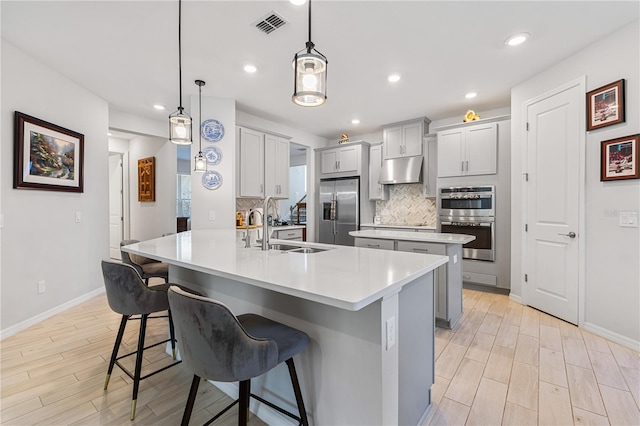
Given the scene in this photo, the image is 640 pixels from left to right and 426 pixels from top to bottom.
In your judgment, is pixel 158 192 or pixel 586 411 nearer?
pixel 586 411

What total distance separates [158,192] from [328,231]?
127 inches

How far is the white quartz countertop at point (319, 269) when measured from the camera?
996 mm

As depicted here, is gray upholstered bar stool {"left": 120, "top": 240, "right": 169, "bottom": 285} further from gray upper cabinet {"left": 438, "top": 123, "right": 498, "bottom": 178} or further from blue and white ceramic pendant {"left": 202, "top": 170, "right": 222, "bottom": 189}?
gray upper cabinet {"left": 438, "top": 123, "right": 498, "bottom": 178}

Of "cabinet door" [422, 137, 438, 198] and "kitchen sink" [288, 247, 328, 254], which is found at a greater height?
"cabinet door" [422, 137, 438, 198]

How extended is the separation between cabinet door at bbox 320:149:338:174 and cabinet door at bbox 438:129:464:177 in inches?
A: 78.5

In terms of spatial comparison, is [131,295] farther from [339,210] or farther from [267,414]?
A: [339,210]

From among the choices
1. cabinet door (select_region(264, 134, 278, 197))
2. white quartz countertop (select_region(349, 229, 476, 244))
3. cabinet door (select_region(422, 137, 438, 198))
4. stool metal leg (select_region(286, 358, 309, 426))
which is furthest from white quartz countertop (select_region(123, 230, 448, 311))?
cabinet door (select_region(422, 137, 438, 198))

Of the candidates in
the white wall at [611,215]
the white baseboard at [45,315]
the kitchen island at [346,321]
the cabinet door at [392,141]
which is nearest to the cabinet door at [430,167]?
the cabinet door at [392,141]

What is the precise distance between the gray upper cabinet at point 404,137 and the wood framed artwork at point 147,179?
4.27 m

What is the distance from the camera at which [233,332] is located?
103cm

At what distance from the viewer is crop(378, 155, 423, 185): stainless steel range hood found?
15.7 feet

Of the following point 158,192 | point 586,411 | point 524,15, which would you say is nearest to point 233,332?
point 586,411

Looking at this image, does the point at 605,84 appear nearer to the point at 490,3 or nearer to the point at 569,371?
the point at 490,3

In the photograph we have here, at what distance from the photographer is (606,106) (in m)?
2.54
